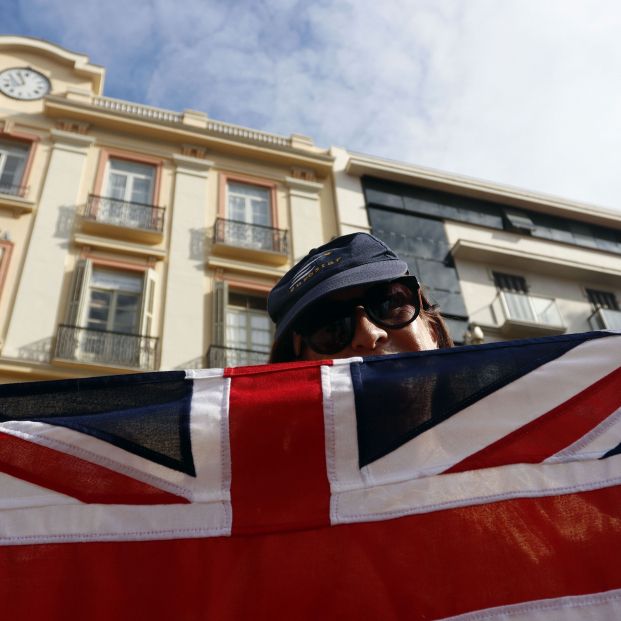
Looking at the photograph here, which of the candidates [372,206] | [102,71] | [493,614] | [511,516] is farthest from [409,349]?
[102,71]

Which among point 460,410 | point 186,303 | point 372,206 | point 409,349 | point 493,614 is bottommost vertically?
point 493,614

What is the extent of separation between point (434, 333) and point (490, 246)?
1313cm

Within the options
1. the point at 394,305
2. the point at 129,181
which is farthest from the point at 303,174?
the point at 394,305

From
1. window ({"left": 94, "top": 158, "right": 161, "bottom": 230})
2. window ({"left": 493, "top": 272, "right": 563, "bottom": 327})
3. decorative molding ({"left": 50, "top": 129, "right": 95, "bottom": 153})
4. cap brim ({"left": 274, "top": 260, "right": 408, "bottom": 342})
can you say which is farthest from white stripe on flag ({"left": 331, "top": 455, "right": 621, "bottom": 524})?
decorative molding ({"left": 50, "top": 129, "right": 95, "bottom": 153})

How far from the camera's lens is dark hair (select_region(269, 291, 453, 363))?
2047mm

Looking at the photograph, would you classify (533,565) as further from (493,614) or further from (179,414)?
(179,414)

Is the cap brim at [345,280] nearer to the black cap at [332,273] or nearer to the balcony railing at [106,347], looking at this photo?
the black cap at [332,273]

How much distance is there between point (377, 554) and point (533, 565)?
328mm

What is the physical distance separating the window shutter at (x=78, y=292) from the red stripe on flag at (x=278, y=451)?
9529mm

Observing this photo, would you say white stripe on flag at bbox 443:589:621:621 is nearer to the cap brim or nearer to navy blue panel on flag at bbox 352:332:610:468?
navy blue panel on flag at bbox 352:332:610:468

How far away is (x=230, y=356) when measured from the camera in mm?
10703

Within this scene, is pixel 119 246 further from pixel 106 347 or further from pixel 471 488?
pixel 471 488

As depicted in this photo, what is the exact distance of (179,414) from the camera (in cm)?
144

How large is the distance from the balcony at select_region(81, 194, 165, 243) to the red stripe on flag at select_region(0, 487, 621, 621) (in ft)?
36.3
